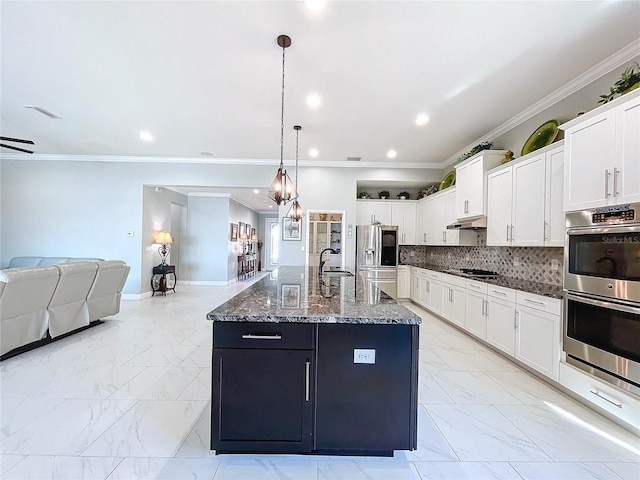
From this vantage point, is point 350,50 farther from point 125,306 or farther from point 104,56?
point 125,306

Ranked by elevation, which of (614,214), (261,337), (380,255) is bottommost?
(261,337)

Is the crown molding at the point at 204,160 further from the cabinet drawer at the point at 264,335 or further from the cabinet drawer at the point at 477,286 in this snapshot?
the cabinet drawer at the point at 264,335

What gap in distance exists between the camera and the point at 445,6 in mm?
2068

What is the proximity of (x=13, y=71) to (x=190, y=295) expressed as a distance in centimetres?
491

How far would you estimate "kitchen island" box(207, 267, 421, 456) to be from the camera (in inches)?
62.5

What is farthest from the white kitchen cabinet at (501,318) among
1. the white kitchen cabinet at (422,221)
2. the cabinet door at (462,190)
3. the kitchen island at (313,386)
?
the white kitchen cabinet at (422,221)

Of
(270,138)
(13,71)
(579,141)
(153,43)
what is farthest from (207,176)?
(579,141)

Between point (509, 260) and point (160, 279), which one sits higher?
point (509, 260)

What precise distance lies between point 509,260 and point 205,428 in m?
4.00

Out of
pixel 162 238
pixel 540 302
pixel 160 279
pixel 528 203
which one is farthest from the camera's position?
pixel 160 279

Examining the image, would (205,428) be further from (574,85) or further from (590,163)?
(574,85)

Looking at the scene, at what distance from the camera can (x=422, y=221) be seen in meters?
6.01

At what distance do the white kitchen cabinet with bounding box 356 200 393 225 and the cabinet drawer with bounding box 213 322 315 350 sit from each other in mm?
4835

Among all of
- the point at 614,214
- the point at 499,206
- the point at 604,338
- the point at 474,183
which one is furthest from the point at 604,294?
the point at 474,183
